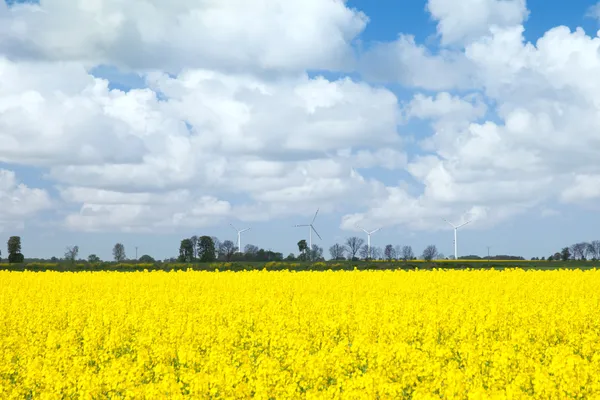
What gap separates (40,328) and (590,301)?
18389 mm

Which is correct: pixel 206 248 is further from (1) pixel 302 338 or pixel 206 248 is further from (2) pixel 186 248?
(1) pixel 302 338

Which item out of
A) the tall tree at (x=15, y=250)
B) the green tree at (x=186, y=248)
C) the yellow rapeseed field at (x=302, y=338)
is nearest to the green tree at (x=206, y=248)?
the green tree at (x=186, y=248)

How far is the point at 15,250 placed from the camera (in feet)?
299

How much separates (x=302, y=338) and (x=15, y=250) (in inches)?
3394

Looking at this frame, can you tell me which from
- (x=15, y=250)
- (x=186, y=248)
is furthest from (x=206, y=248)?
(x=15, y=250)

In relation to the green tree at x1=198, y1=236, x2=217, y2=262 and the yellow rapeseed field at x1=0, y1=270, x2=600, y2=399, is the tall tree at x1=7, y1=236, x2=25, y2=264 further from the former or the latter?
the yellow rapeseed field at x1=0, y1=270, x2=600, y2=399

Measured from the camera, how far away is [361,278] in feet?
105

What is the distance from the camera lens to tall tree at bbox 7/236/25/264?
88.7 meters

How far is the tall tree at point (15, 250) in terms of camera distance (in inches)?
3492

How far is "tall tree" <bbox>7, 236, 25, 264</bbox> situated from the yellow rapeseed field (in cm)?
6152

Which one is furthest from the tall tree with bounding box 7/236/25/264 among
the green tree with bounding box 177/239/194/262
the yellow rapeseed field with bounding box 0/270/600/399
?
the yellow rapeseed field with bounding box 0/270/600/399

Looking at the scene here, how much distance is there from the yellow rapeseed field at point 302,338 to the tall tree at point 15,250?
61.5 m

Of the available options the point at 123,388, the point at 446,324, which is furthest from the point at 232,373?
the point at 446,324

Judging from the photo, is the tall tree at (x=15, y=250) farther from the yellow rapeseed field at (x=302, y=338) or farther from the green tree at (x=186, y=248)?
the yellow rapeseed field at (x=302, y=338)
